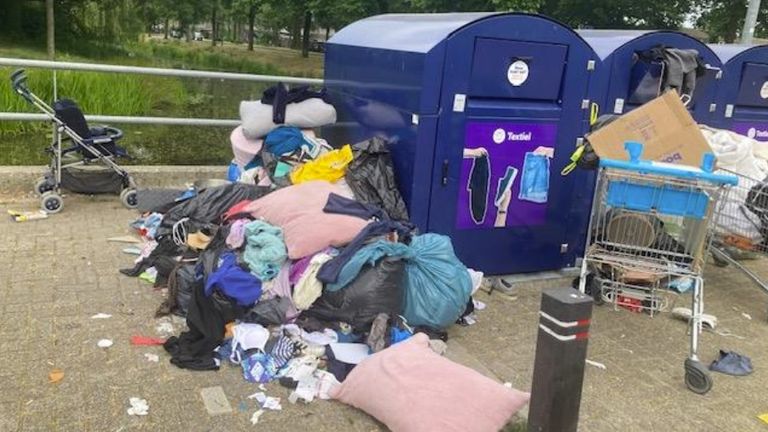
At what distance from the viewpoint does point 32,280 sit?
14.1 feet

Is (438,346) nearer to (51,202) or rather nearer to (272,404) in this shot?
(272,404)

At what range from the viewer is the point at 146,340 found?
3.65m

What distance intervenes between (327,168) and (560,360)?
2.74 metres

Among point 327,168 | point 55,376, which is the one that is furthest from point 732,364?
point 55,376

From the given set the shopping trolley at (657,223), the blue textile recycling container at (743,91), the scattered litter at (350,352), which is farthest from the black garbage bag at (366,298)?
the blue textile recycling container at (743,91)

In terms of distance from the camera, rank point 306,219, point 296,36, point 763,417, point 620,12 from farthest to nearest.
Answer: point 296,36
point 620,12
point 306,219
point 763,417

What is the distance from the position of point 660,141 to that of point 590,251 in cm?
86

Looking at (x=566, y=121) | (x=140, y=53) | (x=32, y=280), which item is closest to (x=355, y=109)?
(x=566, y=121)

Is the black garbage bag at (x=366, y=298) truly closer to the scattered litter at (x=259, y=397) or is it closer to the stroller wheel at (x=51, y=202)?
the scattered litter at (x=259, y=397)

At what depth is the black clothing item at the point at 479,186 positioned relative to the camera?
4.68 m

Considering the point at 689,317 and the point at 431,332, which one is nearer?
the point at 431,332

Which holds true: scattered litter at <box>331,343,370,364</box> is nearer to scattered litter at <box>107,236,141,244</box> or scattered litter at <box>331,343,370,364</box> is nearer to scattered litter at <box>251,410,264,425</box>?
scattered litter at <box>251,410,264,425</box>

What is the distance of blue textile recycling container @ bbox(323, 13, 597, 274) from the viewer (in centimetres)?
445

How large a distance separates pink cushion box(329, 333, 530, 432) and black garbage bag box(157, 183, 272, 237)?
6.76 feet
